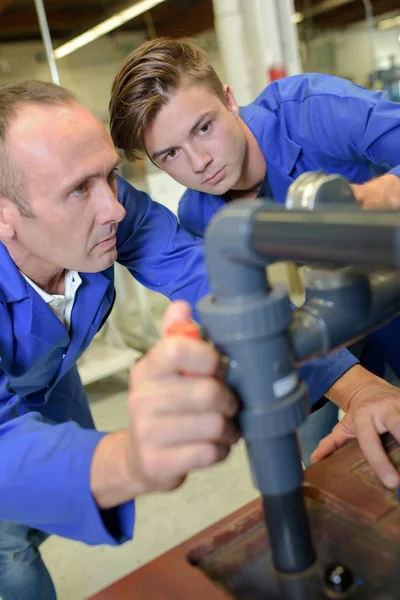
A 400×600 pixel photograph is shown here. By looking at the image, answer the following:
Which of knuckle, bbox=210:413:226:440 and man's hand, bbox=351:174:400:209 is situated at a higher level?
man's hand, bbox=351:174:400:209

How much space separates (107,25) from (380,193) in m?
5.63

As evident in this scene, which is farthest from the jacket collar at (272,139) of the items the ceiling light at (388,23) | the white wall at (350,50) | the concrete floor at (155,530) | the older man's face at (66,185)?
the ceiling light at (388,23)

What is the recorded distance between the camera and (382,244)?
315 millimetres

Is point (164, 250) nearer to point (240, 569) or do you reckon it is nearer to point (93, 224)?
point (93, 224)

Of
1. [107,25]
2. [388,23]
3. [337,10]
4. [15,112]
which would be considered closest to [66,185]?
[15,112]

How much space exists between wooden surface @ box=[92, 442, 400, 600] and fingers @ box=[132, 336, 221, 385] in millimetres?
223

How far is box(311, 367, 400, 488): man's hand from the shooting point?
2.03 ft

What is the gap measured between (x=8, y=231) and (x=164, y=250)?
0.31m

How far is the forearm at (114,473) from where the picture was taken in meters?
0.49

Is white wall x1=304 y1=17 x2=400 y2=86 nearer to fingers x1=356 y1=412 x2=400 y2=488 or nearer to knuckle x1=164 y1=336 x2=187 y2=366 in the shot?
fingers x1=356 y1=412 x2=400 y2=488

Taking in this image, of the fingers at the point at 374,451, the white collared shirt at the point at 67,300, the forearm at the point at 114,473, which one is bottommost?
the fingers at the point at 374,451

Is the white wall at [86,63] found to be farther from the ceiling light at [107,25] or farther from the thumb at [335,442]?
the thumb at [335,442]

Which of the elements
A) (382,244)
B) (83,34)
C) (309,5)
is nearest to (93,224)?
(382,244)

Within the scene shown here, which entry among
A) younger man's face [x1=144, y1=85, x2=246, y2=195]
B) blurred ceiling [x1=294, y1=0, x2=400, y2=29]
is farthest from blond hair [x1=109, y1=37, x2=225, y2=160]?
blurred ceiling [x1=294, y1=0, x2=400, y2=29]
